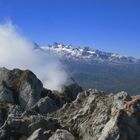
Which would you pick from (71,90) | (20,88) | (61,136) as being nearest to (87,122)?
(61,136)

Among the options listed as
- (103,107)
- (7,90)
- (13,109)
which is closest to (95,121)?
(103,107)

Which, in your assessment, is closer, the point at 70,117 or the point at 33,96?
the point at 70,117

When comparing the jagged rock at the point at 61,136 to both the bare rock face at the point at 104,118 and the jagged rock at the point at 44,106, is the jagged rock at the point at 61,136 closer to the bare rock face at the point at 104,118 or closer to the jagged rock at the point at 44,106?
the bare rock face at the point at 104,118

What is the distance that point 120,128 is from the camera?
98.0 ft

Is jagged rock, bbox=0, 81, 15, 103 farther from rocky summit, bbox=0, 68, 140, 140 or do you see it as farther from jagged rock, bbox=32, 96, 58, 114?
rocky summit, bbox=0, 68, 140, 140

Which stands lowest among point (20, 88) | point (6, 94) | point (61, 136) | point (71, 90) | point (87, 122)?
point (61, 136)

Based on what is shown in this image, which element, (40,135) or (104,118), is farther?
(104,118)

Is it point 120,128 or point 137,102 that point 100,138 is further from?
point 137,102

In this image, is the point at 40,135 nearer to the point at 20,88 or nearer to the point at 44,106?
the point at 44,106

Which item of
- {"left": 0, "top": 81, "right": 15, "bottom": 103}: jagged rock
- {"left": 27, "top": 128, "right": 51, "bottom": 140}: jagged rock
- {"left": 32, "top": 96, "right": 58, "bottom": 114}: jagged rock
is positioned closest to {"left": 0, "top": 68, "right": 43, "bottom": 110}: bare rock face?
{"left": 0, "top": 81, "right": 15, "bottom": 103}: jagged rock

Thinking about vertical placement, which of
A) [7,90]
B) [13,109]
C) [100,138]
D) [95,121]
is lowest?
[100,138]

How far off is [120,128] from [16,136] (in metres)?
9.17

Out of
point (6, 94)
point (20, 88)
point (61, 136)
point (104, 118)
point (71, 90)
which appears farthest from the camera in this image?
point (71, 90)

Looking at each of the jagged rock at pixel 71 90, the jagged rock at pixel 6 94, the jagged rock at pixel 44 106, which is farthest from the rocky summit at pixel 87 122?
the jagged rock at pixel 71 90
